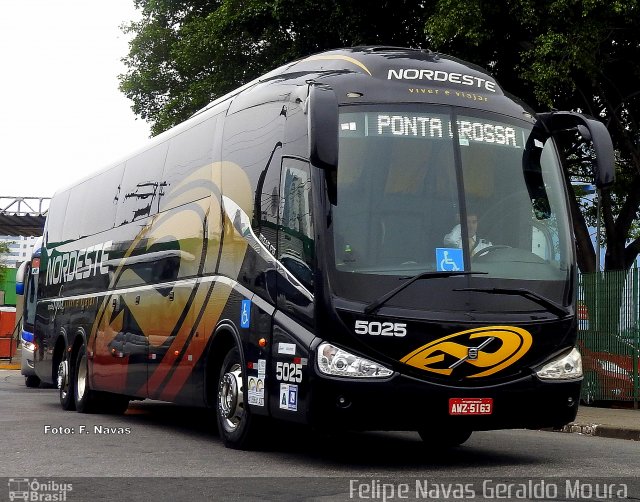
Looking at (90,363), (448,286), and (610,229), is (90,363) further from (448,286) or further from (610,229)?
(610,229)

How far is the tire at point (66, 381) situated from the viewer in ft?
58.3

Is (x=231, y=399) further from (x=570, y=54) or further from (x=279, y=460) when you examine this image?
(x=570, y=54)

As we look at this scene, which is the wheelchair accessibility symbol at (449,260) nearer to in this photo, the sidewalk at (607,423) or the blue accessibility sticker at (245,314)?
the blue accessibility sticker at (245,314)

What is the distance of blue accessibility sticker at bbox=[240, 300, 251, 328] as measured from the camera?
1071 centimetres

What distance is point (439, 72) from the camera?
→ 34.6 feet

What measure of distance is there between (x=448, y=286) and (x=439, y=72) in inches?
85.6

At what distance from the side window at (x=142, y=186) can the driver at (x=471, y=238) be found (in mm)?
5389

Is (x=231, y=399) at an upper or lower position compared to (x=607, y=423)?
upper

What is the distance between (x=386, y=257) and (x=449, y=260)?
547 millimetres

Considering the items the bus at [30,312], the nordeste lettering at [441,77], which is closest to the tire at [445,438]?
the nordeste lettering at [441,77]

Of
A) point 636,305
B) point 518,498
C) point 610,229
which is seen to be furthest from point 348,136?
point 610,229

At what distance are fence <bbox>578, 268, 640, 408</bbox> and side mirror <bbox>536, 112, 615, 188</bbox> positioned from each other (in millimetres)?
7294

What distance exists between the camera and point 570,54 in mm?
21234

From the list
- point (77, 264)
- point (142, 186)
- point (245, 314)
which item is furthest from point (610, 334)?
point (245, 314)
